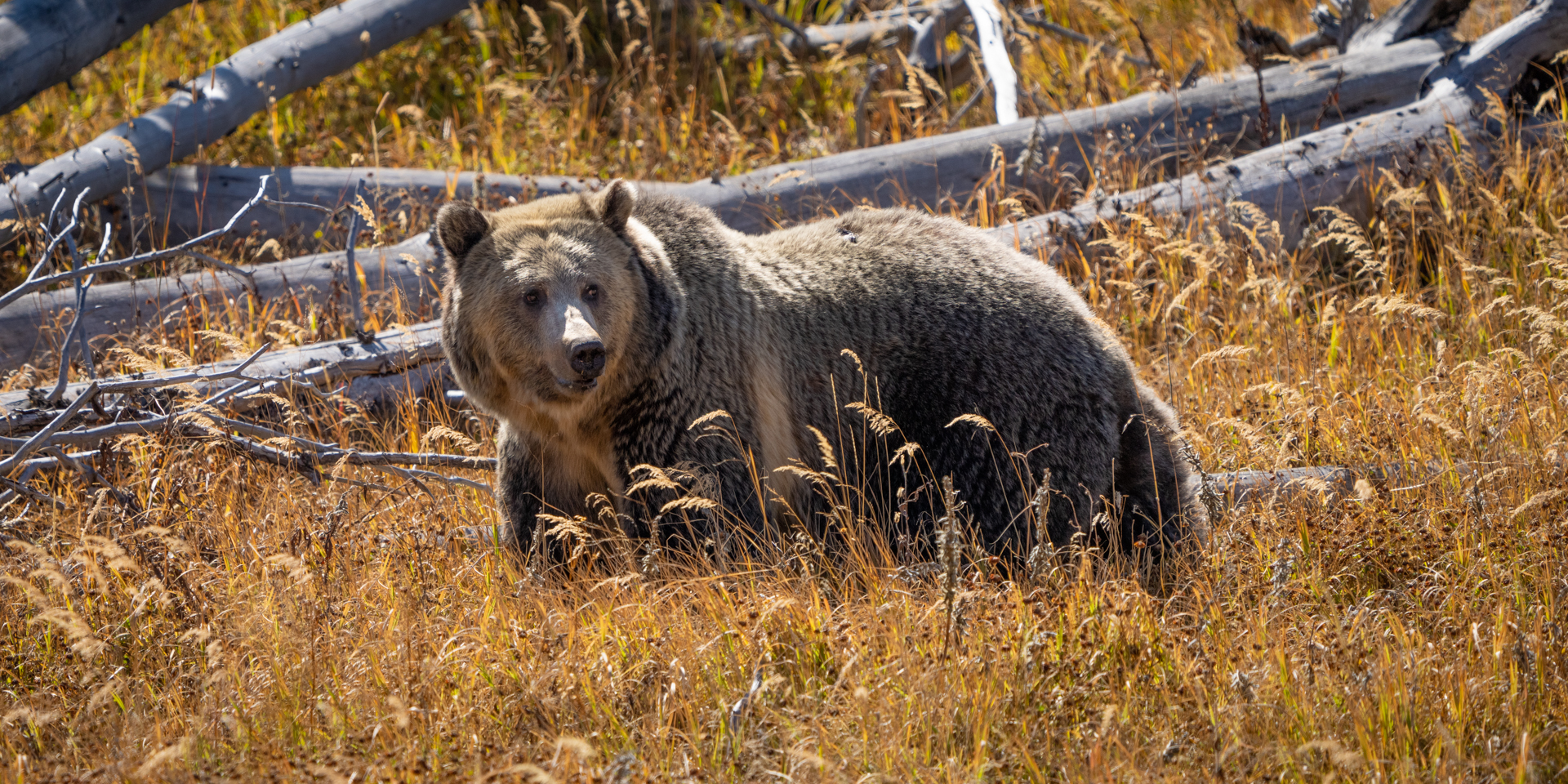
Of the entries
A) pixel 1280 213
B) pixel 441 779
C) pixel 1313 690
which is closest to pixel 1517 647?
pixel 1313 690

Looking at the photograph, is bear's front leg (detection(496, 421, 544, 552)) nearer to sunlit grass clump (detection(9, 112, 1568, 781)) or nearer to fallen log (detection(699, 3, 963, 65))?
sunlit grass clump (detection(9, 112, 1568, 781))

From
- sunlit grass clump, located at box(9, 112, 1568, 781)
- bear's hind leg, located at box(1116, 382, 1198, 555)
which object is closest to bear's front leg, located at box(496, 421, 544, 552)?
sunlit grass clump, located at box(9, 112, 1568, 781)

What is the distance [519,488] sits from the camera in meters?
4.18

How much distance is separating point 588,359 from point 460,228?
2.63 feet

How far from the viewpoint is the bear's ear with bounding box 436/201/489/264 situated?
12.8 feet

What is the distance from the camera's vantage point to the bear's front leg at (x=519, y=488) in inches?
163

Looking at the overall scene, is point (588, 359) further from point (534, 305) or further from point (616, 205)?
point (616, 205)

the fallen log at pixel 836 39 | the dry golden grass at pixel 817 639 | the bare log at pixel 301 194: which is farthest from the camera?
the fallen log at pixel 836 39

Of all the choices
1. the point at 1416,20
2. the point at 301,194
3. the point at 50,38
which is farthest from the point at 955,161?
the point at 50,38

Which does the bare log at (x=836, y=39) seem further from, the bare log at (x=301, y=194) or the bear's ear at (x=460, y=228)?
the bear's ear at (x=460, y=228)

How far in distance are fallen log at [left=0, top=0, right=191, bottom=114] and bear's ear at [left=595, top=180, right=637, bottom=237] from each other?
4.26 metres

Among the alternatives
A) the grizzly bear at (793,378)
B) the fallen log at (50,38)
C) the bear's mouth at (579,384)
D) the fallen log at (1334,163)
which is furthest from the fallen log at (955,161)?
the bear's mouth at (579,384)

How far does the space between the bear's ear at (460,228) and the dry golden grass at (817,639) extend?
3.26ft

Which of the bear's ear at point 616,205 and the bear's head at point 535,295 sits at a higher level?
the bear's ear at point 616,205
